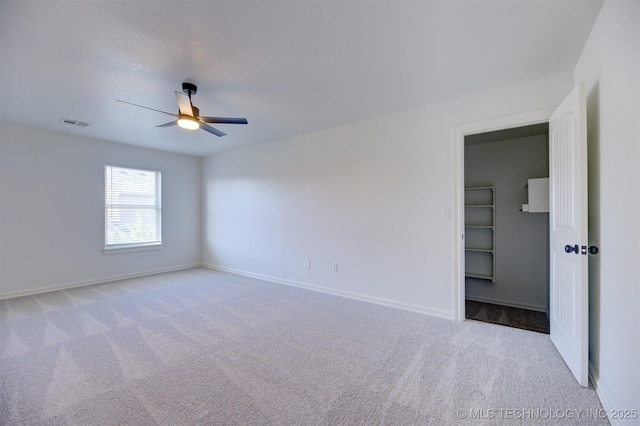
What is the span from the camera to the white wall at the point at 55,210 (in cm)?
407

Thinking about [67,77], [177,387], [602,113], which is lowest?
[177,387]

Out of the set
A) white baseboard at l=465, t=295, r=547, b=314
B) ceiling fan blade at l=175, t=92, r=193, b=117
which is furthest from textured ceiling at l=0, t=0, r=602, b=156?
white baseboard at l=465, t=295, r=547, b=314

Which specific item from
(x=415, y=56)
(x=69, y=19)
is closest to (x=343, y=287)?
(x=415, y=56)

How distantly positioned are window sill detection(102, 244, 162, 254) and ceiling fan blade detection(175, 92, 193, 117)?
12.0ft

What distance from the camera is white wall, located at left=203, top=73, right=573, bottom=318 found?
10.6 feet

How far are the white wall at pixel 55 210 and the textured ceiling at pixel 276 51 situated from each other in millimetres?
850

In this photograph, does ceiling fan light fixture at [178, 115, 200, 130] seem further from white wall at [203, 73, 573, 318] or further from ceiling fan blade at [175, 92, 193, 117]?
white wall at [203, 73, 573, 318]

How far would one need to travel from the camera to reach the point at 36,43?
214 centimetres

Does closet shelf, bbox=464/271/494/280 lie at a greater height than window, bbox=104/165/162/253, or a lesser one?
lesser

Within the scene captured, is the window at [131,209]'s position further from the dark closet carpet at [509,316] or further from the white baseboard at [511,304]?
the white baseboard at [511,304]

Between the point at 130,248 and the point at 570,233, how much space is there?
20.7 feet

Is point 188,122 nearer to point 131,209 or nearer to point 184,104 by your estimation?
point 184,104

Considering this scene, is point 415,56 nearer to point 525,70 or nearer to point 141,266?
point 525,70

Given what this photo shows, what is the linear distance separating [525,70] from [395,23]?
1503 millimetres
